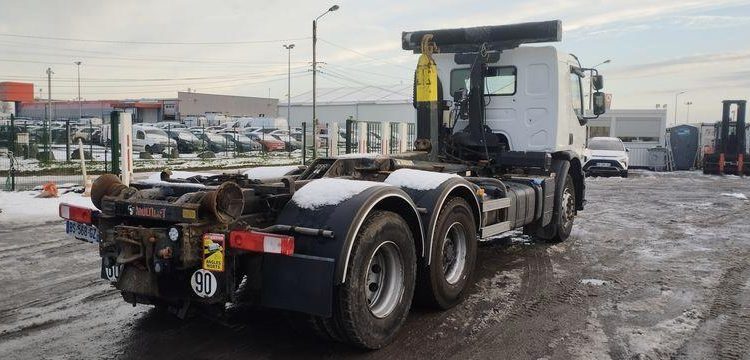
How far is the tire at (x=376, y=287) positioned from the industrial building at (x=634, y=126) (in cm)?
2939

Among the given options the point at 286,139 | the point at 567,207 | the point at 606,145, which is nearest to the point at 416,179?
the point at 567,207

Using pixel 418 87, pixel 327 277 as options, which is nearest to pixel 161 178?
pixel 327 277

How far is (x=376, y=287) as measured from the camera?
482cm

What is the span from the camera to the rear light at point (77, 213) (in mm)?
4984

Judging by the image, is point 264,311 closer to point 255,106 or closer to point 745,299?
point 745,299

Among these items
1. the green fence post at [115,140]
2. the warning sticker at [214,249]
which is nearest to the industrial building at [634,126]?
the green fence post at [115,140]

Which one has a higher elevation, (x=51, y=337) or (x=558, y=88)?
(x=558, y=88)

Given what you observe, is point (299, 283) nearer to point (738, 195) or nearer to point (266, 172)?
point (266, 172)

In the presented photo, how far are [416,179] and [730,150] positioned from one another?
26.3 metres

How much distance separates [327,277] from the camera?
4043mm

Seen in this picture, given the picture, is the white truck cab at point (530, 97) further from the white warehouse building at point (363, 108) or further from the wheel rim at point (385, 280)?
the white warehouse building at point (363, 108)

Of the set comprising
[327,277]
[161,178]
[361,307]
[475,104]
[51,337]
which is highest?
[475,104]

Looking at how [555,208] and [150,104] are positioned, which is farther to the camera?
[150,104]

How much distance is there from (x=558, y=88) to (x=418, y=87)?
6.39 ft
